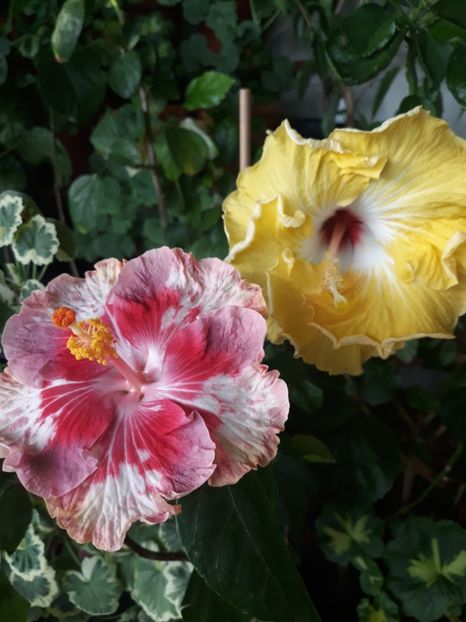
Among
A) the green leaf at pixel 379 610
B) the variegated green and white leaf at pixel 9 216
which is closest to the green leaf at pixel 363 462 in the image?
the green leaf at pixel 379 610

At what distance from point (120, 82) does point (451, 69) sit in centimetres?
67

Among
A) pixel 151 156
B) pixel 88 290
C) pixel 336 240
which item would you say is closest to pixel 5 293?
pixel 88 290

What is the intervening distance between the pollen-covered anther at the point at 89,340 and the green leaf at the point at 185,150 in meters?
0.67

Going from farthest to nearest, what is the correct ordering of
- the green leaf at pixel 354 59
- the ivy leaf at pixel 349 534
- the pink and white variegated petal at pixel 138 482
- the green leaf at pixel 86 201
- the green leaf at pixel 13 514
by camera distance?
the green leaf at pixel 86 201
the ivy leaf at pixel 349 534
the green leaf at pixel 354 59
the green leaf at pixel 13 514
the pink and white variegated petal at pixel 138 482

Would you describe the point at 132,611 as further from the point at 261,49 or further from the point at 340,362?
the point at 261,49

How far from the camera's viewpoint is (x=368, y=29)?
2.32 ft

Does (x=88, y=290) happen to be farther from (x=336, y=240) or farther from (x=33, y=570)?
(x=33, y=570)

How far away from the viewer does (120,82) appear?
1134 millimetres

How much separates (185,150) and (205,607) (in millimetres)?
826

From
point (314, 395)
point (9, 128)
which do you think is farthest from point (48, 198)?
point (314, 395)

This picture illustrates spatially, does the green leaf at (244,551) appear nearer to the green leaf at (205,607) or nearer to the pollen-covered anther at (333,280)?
the green leaf at (205,607)

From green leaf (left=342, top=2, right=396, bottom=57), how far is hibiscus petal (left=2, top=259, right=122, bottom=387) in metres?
0.38

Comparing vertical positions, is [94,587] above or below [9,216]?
below

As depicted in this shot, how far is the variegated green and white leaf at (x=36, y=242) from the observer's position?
0.79m
